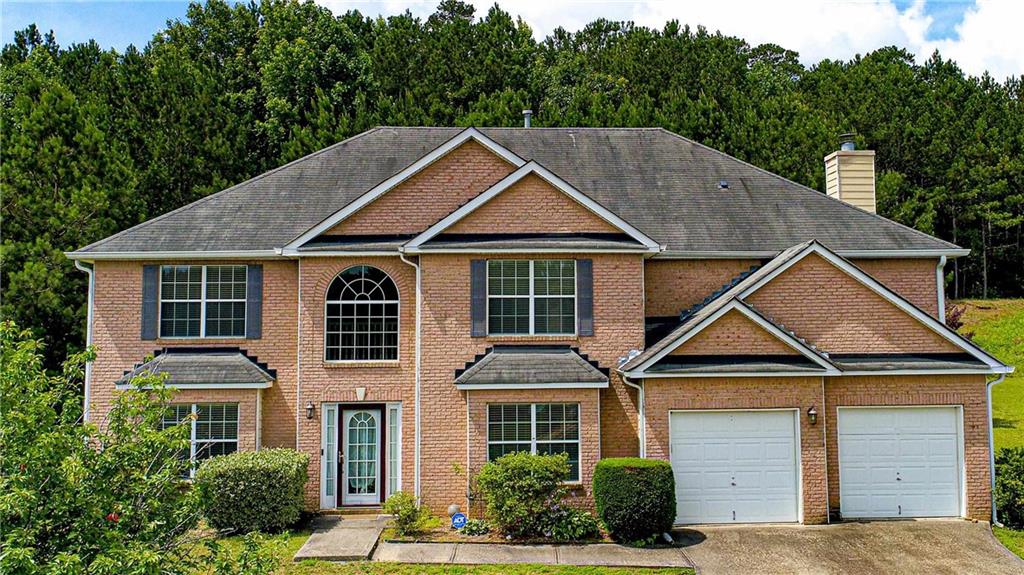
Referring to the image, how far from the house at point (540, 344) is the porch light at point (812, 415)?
4cm

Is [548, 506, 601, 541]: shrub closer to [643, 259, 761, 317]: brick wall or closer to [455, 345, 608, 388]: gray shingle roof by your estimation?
[455, 345, 608, 388]: gray shingle roof

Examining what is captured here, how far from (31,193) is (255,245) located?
12790mm

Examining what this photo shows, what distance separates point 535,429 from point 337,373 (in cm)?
445

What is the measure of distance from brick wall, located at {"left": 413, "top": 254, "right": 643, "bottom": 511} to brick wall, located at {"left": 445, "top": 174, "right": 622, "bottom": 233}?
70cm

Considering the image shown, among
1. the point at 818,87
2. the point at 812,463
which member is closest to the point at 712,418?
the point at 812,463

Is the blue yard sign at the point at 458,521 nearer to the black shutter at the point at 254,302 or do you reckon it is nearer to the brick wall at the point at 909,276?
the black shutter at the point at 254,302

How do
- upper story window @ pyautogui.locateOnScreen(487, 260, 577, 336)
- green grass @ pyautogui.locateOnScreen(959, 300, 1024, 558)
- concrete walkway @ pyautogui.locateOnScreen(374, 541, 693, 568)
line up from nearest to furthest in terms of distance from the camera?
concrete walkway @ pyautogui.locateOnScreen(374, 541, 693, 568) < upper story window @ pyautogui.locateOnScreen(487, 260, 577, 336) < green grass @ pyautogui.locateOnScreen(959, 300, 1024, 558)

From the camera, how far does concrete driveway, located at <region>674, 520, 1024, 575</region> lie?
12.7 meters

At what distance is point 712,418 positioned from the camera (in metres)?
15.3

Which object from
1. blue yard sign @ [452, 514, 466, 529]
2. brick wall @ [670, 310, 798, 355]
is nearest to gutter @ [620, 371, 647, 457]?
brick wall @ [670, 310, 798, 355]

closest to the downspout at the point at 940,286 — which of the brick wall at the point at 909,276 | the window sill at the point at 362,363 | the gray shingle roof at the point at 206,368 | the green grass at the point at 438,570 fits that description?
the brick wall at the point at 909,276

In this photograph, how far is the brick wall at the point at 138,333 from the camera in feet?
56.4

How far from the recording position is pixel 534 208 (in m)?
16.7

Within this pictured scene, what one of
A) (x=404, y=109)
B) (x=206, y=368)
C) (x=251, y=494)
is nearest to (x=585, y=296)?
(x=251, y=494)
